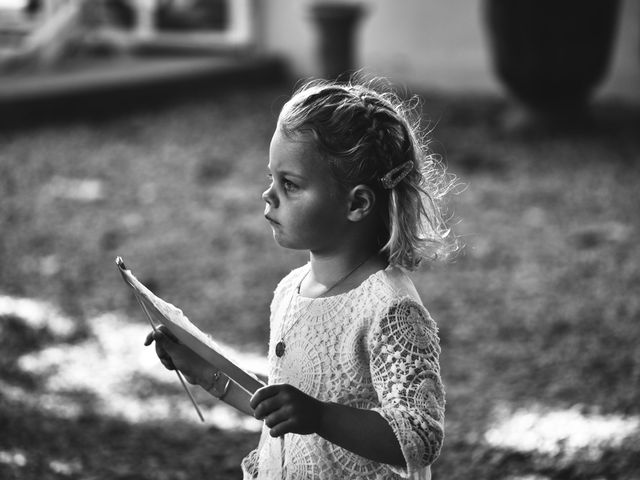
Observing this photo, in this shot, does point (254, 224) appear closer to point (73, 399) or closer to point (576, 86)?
point (73, 399)

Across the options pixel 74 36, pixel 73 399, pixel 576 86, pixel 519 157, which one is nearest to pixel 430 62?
pixel 576 86

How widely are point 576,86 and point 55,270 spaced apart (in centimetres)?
568

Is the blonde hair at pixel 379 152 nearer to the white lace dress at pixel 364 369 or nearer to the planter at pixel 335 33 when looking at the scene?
the white lace dress at pixel 364 369

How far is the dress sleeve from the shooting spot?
165 centimetres

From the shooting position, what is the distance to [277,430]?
1597mm

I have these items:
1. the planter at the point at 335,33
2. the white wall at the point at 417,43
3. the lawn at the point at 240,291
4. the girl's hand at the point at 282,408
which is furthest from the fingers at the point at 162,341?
the white wall at the point at 417,43

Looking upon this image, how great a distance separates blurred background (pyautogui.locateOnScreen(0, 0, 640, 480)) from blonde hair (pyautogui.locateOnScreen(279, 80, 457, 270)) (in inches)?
62.8

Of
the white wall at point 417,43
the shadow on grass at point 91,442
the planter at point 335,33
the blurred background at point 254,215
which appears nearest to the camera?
the shadow on grass at point 91,442

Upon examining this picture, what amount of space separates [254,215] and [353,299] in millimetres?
5098

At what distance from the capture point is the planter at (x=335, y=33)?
10.7 metres

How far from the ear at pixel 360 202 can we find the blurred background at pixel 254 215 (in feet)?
5.59

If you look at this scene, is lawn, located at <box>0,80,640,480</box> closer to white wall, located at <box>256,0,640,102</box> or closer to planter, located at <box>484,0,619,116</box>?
planter, located at <box>484,0,619,116</box>

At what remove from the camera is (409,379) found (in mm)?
1688

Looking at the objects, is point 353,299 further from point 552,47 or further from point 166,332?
point 552,47
